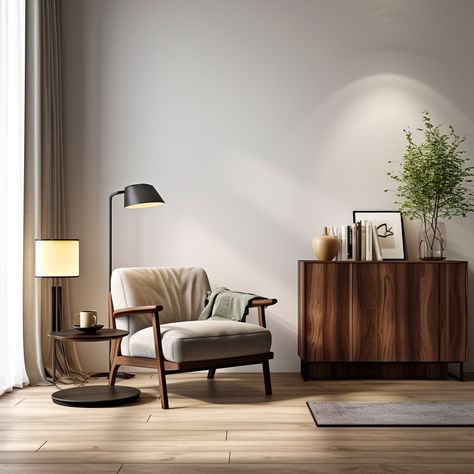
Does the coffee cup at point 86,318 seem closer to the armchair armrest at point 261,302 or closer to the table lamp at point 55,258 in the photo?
the table lamp at point 55,258

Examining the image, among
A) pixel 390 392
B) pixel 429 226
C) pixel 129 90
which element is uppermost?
pixel 129 90

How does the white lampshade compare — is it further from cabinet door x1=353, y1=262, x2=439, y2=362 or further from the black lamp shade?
cabinet door x1=353, y1=262, x2=439, y2=362

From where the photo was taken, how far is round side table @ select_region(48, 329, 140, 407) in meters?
3.99

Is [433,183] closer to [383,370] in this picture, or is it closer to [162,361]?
[383,370]

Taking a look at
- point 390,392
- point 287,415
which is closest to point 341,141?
point 390,392

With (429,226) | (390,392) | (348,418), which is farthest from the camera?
(429,226)

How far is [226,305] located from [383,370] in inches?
48.2

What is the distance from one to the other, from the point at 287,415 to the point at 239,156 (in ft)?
7.11

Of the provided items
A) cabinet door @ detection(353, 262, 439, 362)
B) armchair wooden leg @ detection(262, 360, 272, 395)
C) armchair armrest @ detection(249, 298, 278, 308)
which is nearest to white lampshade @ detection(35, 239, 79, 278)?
armchair armrest @ detection(249, 298, 278, 308)

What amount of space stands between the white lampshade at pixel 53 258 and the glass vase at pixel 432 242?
7.97 feet

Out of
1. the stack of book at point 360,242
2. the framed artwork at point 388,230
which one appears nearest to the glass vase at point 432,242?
the framed artwork at point 388,230

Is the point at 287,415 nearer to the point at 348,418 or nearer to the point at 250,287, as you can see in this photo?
the point at 348,418

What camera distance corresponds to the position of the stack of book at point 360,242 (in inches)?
199

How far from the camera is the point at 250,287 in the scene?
5.32 metres
